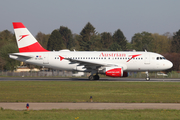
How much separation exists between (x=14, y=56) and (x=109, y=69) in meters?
14.9

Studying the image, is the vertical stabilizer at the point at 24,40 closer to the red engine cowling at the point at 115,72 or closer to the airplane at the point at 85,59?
the airplane at the point at 85,59

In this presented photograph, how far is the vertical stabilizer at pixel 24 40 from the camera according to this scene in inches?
1652

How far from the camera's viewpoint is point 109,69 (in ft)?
129

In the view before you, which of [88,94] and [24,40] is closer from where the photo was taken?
[88,94]

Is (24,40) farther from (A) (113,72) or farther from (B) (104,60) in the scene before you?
(A) (113,72)

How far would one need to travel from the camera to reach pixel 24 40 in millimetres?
42094
